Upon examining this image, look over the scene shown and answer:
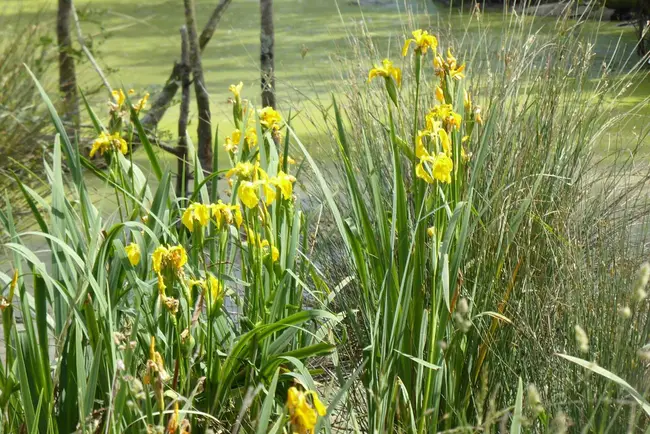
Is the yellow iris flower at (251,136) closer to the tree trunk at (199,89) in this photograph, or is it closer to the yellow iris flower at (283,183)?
the yellow iris flower at (283,183)

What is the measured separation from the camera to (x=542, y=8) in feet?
23.7

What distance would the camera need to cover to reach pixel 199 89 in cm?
376

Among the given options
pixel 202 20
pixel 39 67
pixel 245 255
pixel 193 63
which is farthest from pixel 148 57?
pixel 245 255

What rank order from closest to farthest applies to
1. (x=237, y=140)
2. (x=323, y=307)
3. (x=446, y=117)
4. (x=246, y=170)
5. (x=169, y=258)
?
(x=169, y=258) → (x=246, y=170) → (x=446, y=117) → (x=323, y=307) → (x=237, y=140)

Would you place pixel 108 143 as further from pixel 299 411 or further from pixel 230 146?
pixel 299 411

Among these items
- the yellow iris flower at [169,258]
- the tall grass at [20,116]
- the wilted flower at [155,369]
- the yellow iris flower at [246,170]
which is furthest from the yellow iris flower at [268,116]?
the tall grass at [20,116]

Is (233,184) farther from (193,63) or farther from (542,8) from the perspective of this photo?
(542,8)

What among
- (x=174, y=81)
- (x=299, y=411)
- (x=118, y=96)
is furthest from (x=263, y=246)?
(x=174, y=81)

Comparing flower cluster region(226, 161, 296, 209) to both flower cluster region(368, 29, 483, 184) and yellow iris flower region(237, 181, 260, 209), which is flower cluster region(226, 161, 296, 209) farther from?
flower cluster region(368, 29, 483, 184)

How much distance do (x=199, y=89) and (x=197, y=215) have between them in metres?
2.47

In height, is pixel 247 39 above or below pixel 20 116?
below

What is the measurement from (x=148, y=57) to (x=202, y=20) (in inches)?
33.8

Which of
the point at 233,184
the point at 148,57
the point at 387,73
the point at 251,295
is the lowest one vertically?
the point at 148,57

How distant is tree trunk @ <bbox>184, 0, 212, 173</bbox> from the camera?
3.63 m
